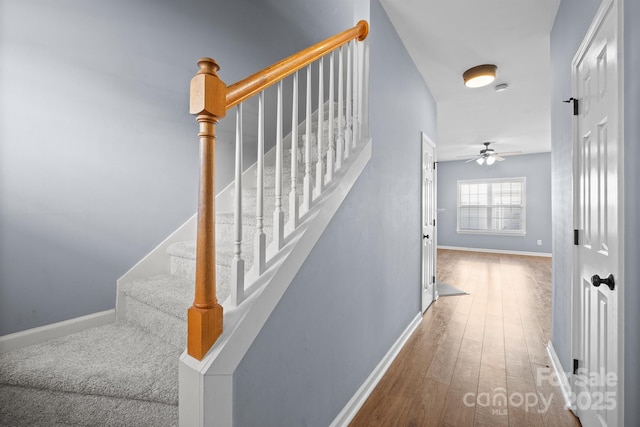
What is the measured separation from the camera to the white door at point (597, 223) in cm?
120

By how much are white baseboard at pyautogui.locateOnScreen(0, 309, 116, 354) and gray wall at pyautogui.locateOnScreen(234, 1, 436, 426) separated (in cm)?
132

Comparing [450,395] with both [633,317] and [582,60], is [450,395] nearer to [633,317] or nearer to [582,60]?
[633,317]

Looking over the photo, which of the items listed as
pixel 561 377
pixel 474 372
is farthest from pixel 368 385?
pixel 561 377

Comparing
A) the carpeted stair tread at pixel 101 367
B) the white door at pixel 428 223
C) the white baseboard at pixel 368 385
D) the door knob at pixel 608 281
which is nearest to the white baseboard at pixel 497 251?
the white door at pixel 428 223

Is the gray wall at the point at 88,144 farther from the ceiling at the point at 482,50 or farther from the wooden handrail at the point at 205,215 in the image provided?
the ceiling at the point at 482,50

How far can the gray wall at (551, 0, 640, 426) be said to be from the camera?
1.06 meters

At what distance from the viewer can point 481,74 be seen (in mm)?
2990

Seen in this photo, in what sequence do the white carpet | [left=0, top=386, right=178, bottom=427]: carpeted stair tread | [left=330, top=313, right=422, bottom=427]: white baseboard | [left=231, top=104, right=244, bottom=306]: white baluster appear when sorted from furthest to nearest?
the white carpet
[left=330, top=313, right=422, bottom=427]: white baseboard
[left=0, top=386, right=178, bottom=427]: carpeted stair tread
[left=231, top=104, right=244, bottom=306]: white baluster

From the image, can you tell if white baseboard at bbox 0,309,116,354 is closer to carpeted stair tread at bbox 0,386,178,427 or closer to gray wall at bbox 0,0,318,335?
gray wall at bbox 0,0,318,335

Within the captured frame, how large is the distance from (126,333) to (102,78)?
61.0 inches

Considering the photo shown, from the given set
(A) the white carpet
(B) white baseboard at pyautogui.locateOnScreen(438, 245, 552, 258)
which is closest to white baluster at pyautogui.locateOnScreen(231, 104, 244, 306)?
(A) the white carpet

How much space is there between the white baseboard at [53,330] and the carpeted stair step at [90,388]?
8 centimetres

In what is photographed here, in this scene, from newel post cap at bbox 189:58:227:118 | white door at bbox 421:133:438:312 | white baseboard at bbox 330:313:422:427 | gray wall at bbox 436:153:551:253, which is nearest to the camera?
newel post cap at bbox 189:58:227:118

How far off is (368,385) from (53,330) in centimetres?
194
